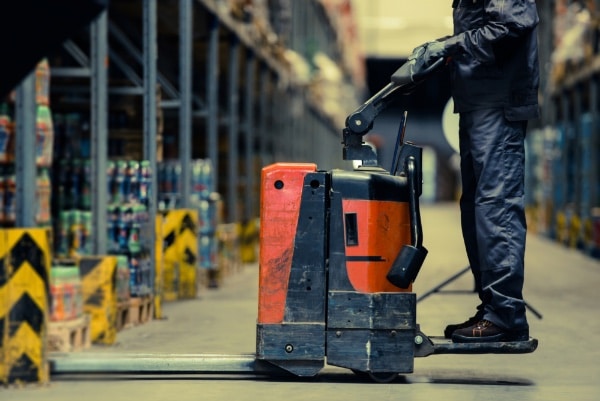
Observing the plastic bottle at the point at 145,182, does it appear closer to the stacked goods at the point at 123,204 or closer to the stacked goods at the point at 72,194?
the stacked goods at the point at 123,204

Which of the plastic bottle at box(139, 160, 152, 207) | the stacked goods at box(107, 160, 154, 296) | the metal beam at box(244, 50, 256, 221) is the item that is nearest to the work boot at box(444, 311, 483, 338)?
the stacked goods at box(107, 160, 154, 296)

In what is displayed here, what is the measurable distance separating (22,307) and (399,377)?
1.90 m

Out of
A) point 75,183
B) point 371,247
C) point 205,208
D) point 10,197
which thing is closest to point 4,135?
point 10,197

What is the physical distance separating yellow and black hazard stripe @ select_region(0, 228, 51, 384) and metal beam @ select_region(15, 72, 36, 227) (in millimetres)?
299

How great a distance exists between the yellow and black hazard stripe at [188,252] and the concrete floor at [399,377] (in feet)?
0.65

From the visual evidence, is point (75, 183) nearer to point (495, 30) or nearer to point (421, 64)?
point (421, 64)

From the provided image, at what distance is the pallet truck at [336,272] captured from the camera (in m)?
5.19

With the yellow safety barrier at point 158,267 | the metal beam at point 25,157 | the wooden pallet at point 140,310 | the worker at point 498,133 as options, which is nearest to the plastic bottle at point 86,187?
the yellow safety barrier at point 158,267

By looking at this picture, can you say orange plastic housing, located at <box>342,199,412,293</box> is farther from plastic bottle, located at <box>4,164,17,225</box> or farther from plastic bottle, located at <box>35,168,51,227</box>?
plastic bottle, located at <box>4,164,17,225</box>

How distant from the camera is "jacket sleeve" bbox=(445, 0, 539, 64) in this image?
530 cm

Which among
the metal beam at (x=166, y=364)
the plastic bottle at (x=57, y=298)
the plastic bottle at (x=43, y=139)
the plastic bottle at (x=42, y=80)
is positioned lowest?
the metal beam at (x=166, y=364)

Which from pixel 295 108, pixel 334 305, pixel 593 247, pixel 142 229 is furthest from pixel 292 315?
pixel 295 108

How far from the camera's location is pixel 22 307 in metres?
5.66

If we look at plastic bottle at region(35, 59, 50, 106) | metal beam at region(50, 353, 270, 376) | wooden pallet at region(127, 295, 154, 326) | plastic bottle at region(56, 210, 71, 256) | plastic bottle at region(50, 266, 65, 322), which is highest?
plastic bottle at region(35, 59, 50, 106)
